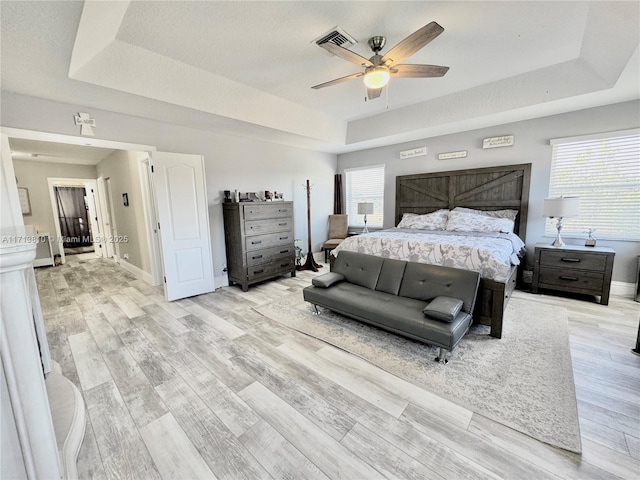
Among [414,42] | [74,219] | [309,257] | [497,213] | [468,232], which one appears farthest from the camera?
[74,219]

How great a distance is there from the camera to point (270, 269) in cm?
449

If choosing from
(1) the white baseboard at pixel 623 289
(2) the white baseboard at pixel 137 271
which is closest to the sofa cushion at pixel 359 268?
(1) the white baseboard at pixel 623 289

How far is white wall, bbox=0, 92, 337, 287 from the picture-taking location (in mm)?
2764

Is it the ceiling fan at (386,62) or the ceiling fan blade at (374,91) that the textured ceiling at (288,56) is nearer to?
the ceiling fan at (386,62)

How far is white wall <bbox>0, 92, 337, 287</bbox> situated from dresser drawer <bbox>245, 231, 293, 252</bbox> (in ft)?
2.08

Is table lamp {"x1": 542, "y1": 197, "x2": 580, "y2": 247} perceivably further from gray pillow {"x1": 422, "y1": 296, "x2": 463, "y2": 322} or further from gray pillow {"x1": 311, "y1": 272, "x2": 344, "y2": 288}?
gray pillow {"x1": 311, "y1": 272, "x2": 344, "y2": 288}

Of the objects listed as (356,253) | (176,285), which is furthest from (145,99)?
(356,253)

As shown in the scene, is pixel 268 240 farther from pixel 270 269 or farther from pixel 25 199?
pixel 25 199

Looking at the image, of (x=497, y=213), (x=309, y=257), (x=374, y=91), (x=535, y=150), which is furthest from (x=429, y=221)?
(x=374, y=91)

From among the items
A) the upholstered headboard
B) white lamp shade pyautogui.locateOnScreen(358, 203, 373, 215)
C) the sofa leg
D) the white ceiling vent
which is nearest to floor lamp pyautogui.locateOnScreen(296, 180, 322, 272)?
white lamp shade pyautogui.locateOnScreen(358, 203, 373, 215)

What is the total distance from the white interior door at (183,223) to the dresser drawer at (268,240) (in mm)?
650

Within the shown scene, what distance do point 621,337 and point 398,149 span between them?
4236 mm

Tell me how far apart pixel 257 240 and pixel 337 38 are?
9.55ft

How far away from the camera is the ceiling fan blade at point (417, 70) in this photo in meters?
2.39
